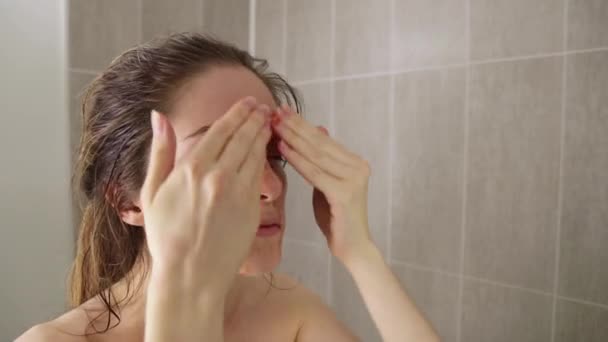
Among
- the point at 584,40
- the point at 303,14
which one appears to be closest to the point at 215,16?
the point at 303,14

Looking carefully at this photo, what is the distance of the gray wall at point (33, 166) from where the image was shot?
3.67 ft

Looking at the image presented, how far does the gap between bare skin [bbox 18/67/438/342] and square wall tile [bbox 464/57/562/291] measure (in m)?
0.38

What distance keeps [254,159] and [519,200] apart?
0.69 meters

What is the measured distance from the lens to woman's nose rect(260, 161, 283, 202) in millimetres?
648

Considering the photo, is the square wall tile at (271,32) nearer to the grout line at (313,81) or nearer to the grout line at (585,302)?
the grout line at (313,81)

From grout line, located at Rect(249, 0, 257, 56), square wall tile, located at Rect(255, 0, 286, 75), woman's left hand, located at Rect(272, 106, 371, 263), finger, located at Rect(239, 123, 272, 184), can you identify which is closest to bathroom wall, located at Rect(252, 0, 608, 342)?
square wall tile, located at Rect(255, 0, 286, 75)

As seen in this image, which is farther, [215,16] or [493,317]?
[215,16]

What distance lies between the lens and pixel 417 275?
1.16m

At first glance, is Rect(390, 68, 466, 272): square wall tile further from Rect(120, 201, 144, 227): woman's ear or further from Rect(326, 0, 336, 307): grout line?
Rect(120, 201, 144, 227): woman's ear

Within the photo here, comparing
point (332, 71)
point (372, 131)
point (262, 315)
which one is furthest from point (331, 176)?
point (332, 71)

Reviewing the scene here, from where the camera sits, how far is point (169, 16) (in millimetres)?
1396

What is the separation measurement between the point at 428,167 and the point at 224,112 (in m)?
0.64

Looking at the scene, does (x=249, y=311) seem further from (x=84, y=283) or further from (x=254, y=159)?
(x=254, y=159)

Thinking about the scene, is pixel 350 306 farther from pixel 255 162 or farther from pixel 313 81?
pixel 255 162
